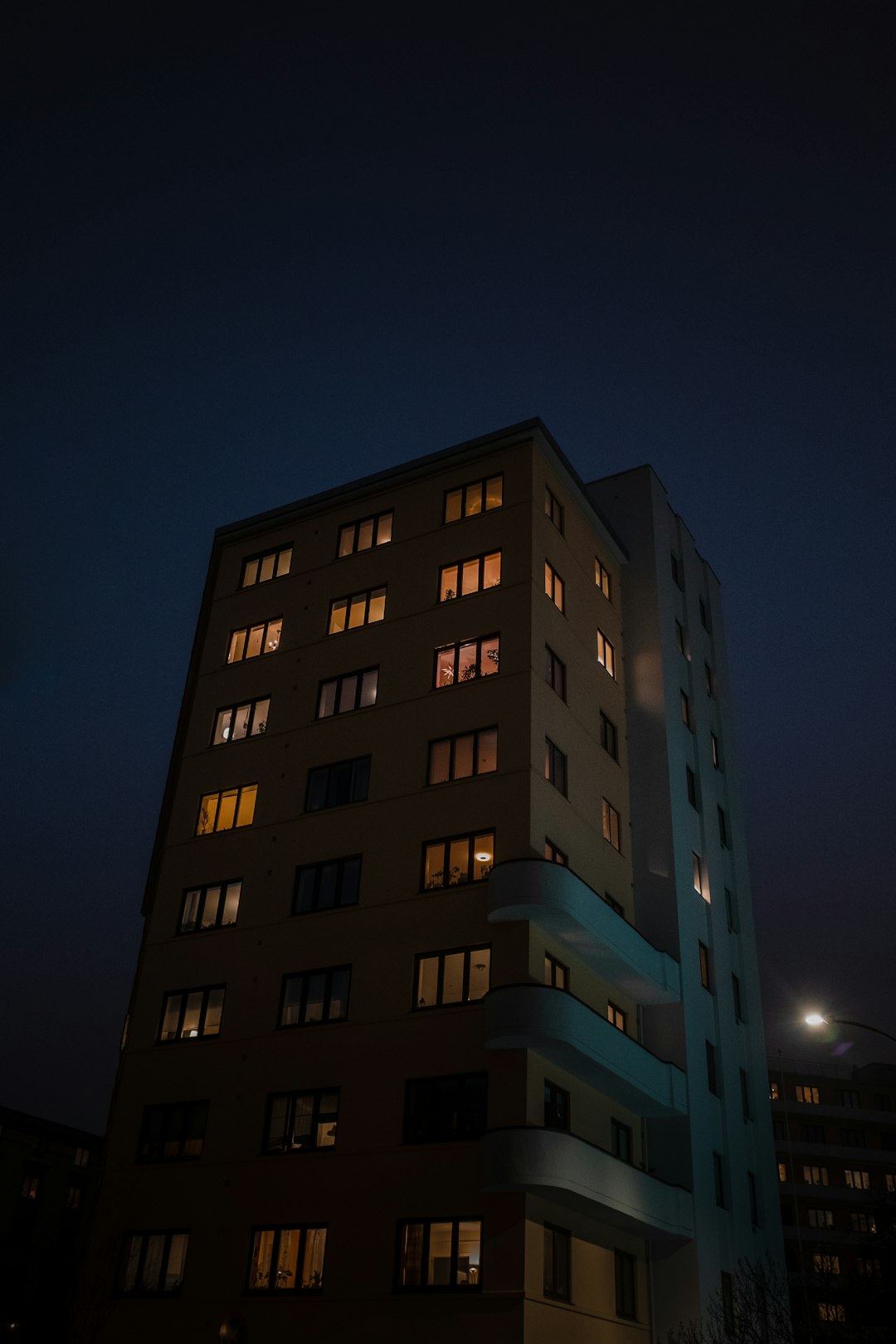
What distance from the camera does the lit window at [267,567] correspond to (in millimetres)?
50062

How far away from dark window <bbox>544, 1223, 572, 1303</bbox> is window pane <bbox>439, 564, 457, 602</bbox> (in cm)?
2197

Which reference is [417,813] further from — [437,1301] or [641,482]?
[641,482]

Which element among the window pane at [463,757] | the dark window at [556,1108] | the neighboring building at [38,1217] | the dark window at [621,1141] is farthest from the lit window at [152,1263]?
the neighboring building at [38,1217]

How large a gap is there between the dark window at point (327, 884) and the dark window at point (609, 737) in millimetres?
11507

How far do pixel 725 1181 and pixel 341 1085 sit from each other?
52.3 ft

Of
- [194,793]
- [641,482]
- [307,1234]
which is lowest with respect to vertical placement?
[307,1234]

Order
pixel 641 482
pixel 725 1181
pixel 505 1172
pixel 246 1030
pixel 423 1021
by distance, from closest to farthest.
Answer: pixel 505 1172 < pixel 423 1021 < pixel 246 1030 < pixel 725 1181 < pixel 641 482

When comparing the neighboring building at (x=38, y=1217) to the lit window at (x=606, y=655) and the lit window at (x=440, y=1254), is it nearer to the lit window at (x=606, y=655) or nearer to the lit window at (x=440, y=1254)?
the lit window at (x=440, y=1254)

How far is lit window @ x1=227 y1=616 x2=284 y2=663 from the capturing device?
157ft

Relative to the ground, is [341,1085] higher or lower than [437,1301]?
higher

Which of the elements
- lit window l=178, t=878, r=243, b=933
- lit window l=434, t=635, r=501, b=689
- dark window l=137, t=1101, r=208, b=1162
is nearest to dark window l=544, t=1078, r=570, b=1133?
dark window l=137, t=1101, r=208, b=1162

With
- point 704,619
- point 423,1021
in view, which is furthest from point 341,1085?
point 704,619

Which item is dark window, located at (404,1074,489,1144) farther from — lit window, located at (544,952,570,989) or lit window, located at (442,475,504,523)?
lit window, located at (442,475,504,523)

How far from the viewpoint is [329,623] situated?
152 feet
